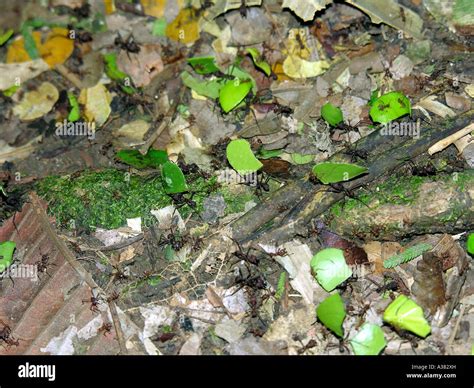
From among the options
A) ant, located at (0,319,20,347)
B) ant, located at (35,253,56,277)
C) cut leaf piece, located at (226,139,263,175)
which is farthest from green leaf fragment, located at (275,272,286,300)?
ant, located at (0,319,20,347)

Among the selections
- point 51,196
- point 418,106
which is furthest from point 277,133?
point 51,196

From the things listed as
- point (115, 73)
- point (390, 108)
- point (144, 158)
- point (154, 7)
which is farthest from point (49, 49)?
point (390, 108)

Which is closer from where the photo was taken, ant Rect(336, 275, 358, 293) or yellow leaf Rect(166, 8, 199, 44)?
ant Rect(336, 275, 358, 293)

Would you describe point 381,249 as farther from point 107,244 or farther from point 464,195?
point 107,244

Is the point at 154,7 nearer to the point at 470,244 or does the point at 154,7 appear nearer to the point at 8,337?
the point at 8,337

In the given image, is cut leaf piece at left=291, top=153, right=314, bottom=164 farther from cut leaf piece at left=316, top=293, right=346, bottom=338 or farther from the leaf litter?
cut leaf piece at left=316, top=293, right=346, bottom=338

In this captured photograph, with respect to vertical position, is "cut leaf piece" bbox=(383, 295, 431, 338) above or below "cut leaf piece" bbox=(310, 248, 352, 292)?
below
